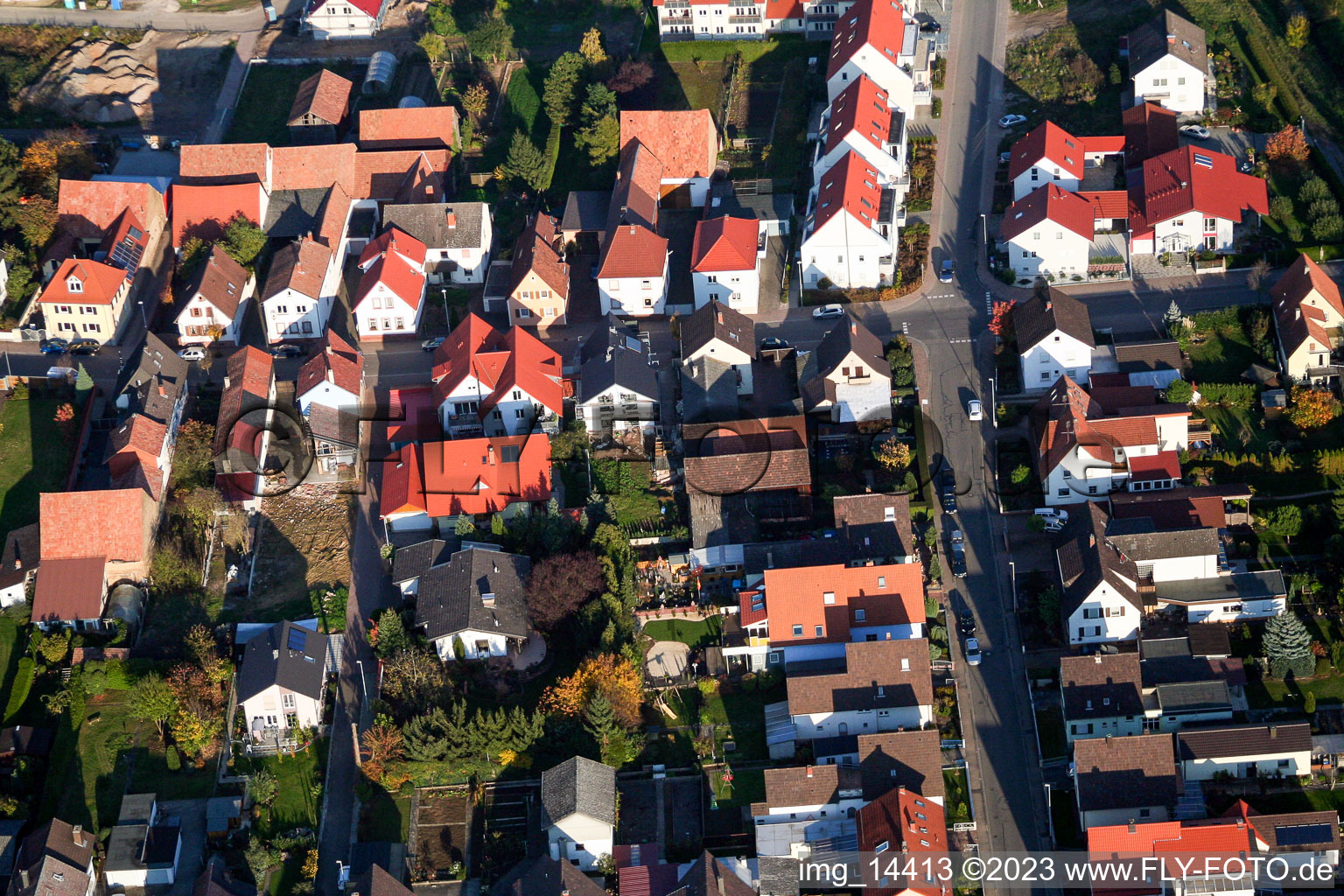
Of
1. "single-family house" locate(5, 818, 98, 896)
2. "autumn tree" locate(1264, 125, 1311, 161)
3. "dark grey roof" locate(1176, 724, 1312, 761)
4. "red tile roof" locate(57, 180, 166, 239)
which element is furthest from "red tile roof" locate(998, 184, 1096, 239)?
"single-family house" locate(5, 818, 98, 896)

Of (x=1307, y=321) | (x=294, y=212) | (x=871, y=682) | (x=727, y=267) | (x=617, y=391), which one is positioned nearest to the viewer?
(x=871, y=682)

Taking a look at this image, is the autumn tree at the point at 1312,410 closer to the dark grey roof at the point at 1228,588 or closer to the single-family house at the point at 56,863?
the dark grey roof at the point at 1228,588

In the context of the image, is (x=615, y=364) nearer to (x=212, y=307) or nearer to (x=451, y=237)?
(x=451, y=237)

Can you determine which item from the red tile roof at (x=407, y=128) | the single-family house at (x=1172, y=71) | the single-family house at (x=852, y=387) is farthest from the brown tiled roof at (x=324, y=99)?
the single-family house at (x=1172, y=71)

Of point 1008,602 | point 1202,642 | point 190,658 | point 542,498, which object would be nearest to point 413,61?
point 542,498

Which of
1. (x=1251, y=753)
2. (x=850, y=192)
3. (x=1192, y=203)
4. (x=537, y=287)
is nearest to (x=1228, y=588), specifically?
(x=1251, y=753)

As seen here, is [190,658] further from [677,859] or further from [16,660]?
[677,859]

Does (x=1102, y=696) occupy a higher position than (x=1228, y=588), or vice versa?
(x=1228, y=588)
